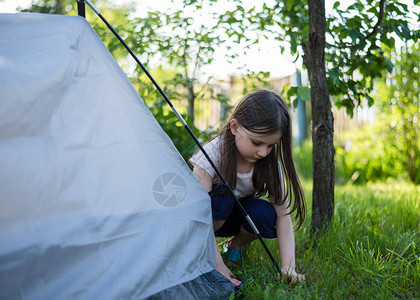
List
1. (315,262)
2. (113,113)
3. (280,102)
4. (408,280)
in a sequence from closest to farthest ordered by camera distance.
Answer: (113,113)
(408,280)
(280,102)
(315,262)

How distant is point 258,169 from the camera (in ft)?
6.15

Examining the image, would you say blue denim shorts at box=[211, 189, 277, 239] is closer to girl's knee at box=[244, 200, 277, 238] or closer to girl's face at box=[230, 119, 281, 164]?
girl's knee at box=[244, 200, 277, 238]

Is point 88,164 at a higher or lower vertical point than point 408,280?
higher

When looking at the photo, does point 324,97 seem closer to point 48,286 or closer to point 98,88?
point 98,88

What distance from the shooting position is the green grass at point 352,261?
1.58m

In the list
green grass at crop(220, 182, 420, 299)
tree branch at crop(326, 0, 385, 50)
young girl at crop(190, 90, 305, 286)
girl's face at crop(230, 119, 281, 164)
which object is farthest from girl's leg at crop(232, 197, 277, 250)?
tree branch at crop(326, 0, 385, 50)

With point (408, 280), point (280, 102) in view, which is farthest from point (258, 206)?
point (408, 280)

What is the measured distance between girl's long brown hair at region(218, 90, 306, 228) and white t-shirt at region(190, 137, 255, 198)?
0.08ft

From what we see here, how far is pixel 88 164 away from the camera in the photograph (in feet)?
4.42

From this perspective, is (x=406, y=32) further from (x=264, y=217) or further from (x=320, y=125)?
(x=264, y=217)

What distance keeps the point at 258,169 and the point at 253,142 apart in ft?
0.67

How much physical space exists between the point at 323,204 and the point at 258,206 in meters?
0.45

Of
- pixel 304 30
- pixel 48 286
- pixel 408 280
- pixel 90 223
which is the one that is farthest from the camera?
pixel 304 30

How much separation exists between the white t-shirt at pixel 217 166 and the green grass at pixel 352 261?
0.32 meters
